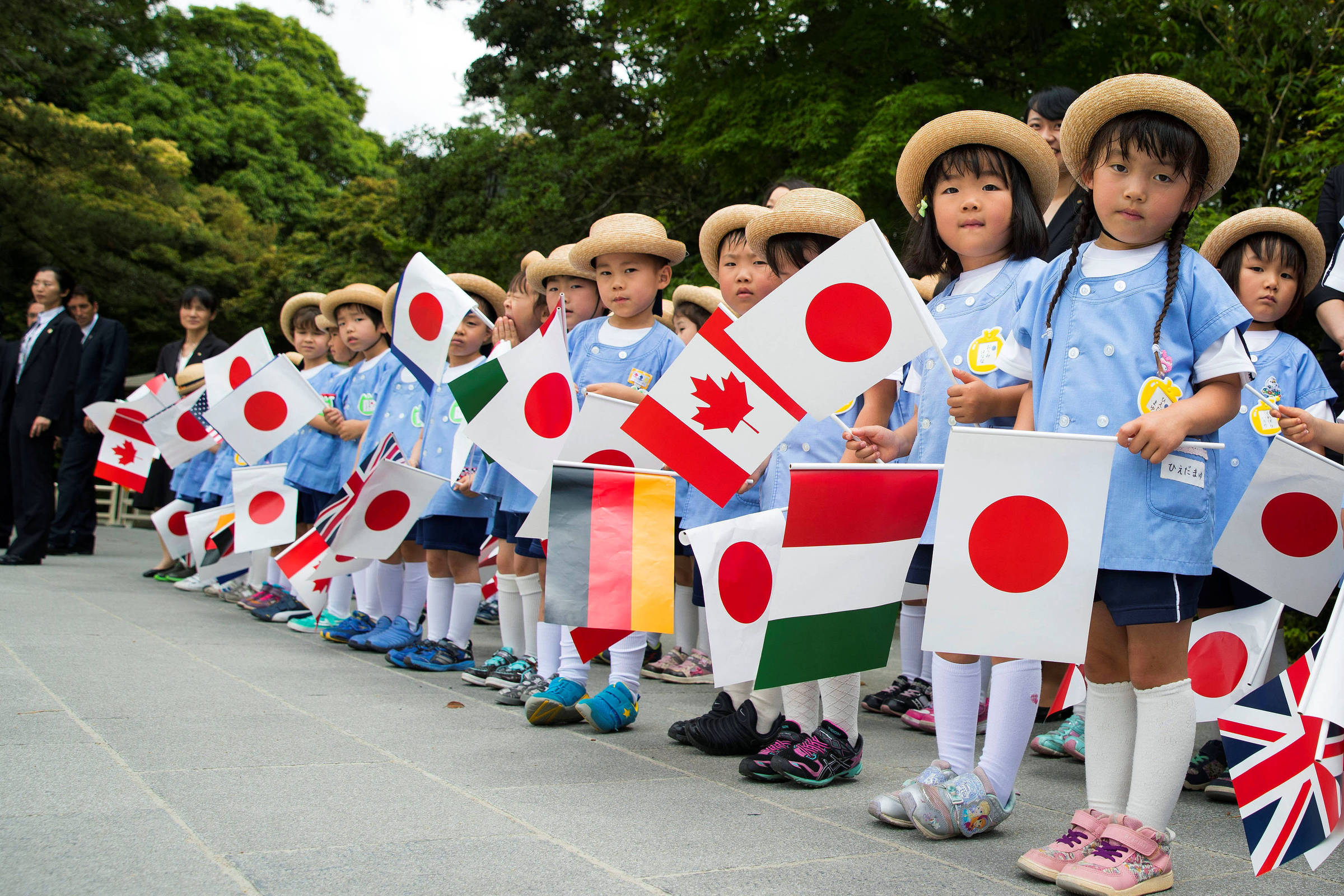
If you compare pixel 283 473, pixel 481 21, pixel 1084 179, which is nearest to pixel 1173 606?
pixel 1084 179

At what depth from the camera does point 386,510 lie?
5.06 meters

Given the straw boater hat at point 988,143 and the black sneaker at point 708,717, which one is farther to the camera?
the black sneaker at point 708,717

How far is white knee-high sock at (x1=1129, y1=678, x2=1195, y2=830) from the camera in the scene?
93.8 inches

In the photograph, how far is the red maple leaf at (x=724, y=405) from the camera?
115 inches

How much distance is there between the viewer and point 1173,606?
2.38 m

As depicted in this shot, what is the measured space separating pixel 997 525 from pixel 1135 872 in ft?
2.48

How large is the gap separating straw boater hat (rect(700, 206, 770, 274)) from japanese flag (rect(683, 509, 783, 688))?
129cm

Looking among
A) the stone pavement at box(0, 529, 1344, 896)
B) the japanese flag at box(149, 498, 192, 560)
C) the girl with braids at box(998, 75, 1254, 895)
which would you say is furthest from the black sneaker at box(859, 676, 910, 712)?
the japanese flag at box(149, 498, 192, 560)

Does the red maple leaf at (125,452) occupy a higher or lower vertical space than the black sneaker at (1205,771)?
higher

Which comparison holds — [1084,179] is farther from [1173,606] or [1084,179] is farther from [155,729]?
[155,729]

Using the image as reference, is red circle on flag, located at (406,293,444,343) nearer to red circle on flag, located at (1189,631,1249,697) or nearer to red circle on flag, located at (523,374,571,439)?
red circle on flag, located at (523,374,571,439)

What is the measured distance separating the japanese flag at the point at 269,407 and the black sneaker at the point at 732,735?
10.9ft

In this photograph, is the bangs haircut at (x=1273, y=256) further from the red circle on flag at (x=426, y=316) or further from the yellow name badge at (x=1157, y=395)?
the red circle on flag at (x=426, y=316)

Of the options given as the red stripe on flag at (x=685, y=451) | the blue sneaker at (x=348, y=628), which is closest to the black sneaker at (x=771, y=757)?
the red stripe on flag at (x=685, y=451)
